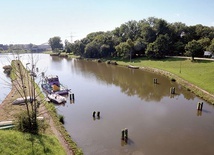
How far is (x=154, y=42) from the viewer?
70.7 m

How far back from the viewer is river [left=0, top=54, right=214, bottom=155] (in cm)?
1791

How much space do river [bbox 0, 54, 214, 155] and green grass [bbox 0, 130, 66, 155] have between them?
399cm

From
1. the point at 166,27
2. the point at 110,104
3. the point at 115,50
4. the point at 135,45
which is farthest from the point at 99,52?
the point at 110,104

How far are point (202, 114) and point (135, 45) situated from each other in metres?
53.5

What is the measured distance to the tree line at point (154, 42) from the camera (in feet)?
210

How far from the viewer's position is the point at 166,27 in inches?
3118

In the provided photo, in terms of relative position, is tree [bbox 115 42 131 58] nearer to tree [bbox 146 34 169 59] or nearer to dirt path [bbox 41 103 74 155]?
tree [bbox 146 34 169 59]

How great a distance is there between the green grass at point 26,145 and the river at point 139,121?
157 inches

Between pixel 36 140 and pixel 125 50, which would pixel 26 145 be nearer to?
pixel 36 140

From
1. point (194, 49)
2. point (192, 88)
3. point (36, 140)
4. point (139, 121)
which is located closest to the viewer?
point (36, 140)

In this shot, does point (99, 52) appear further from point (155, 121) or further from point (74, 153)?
point (74, 153)

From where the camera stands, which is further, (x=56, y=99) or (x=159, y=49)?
(x=159, y=49)

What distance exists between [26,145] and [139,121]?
1402 cm

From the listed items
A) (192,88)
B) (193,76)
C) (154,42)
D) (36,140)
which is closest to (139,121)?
(36,140)
